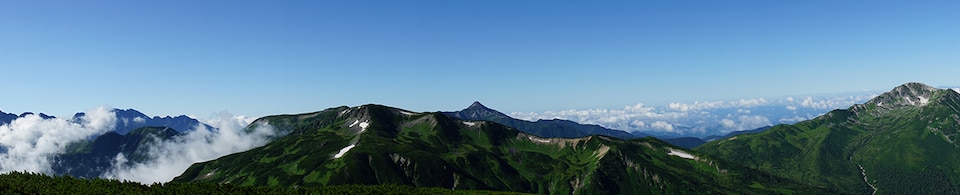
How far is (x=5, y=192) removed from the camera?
7539 inches

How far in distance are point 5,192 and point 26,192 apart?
8189 mm

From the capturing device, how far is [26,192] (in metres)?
200
